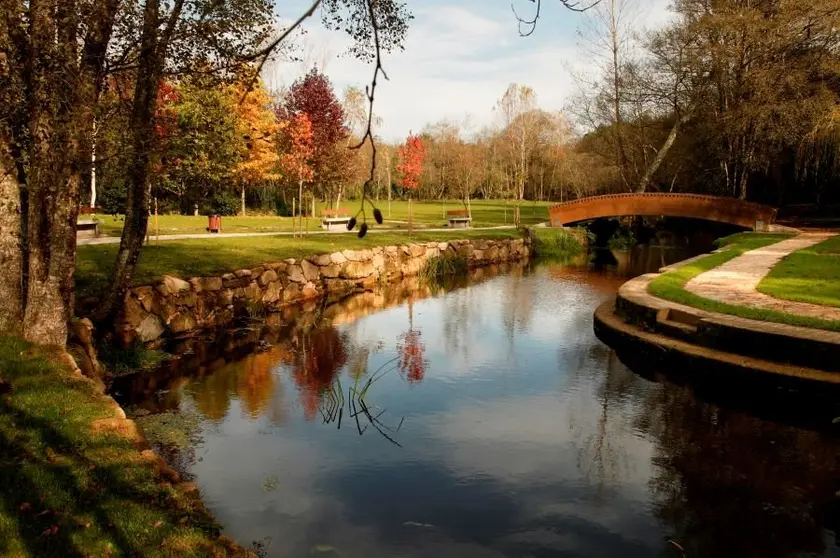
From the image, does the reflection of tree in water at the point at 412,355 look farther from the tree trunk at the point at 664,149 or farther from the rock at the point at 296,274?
the tree trunk at the point at 664,149

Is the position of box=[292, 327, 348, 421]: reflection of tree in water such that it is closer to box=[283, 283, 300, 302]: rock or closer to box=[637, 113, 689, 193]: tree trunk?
box=[283, 283, 300, 302]: rock

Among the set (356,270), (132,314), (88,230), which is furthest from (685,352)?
(88,230)

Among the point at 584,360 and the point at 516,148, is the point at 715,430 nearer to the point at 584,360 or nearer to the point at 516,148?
the point at 584,360

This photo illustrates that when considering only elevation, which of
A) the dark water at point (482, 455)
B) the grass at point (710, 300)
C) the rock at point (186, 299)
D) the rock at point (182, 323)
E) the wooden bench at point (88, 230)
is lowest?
the dark water at point (482, 455)

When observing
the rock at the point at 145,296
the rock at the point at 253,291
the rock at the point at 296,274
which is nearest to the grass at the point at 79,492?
the rock at the point at 145,296

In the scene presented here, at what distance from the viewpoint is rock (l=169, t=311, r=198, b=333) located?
12.3 metres

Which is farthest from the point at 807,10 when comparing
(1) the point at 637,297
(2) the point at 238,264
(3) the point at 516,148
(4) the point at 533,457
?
(4) the point at 533,457

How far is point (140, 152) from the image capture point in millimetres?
7902

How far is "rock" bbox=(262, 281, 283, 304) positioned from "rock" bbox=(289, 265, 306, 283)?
0.58 metres

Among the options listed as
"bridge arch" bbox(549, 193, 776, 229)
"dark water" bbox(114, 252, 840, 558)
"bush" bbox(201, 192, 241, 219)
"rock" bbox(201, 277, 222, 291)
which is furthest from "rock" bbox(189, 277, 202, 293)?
"bridge arch" bbox(549, 193, 776, 229)

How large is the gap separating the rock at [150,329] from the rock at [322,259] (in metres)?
6.37

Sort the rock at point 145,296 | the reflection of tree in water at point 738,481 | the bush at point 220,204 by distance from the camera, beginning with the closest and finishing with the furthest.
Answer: the reflection of tree in water at point 738,481 < the rock at point 145,296 < the bush at point 220,204

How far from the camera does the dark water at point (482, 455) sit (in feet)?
18.4

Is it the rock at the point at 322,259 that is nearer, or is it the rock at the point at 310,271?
the rock at the point at 310,271
